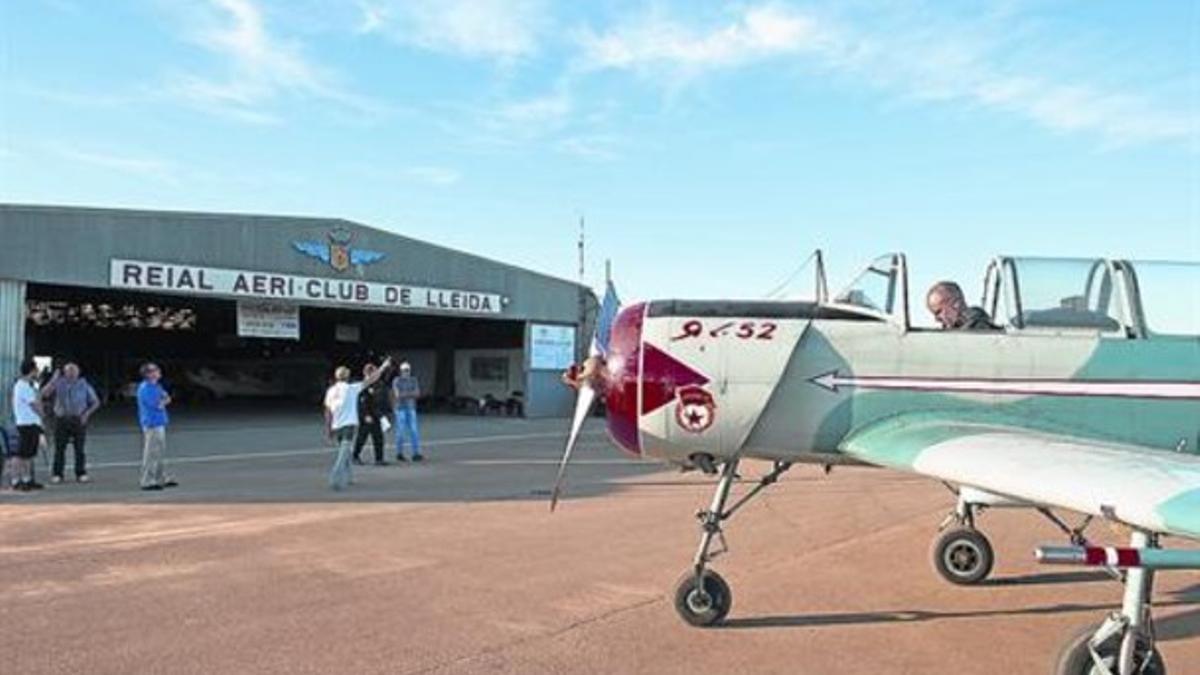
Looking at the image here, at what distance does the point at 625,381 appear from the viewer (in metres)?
6.76

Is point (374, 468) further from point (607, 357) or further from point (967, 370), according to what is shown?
point (967, 370)

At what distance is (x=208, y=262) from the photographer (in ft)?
84.2

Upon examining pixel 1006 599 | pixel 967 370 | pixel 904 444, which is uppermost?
pixel 967 370

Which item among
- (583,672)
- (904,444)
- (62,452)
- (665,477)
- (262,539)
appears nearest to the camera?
(583,672)

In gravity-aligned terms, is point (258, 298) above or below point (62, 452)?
above

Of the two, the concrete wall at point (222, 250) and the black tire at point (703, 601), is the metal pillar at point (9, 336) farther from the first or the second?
the black tire at point (703, 601)

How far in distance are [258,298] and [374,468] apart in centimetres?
1223

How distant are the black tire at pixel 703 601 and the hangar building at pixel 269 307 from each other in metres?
18.5

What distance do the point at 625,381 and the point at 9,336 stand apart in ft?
61.6

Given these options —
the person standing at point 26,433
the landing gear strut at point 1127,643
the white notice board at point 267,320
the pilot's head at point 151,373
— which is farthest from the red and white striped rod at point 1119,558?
the white notice board at point 267,320

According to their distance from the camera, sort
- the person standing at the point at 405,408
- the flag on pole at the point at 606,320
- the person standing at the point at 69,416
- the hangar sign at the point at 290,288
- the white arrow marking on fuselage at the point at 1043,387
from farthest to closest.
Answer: the hangar sign at the point at 290,288 → the person standing at the point at 405,408 → the person standing at the point at 69,416 → the flag on pole at the point at 606,320 → the white arrow marking on fuselage at the point at 1043,387

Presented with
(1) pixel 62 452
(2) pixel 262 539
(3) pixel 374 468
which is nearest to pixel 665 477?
(3) pixel 374 468

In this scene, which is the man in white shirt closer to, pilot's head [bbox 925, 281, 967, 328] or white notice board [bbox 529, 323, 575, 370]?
pilot's head [bbox 925, 281, 967, 328]

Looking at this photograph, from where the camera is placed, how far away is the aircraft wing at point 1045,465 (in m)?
4.13
